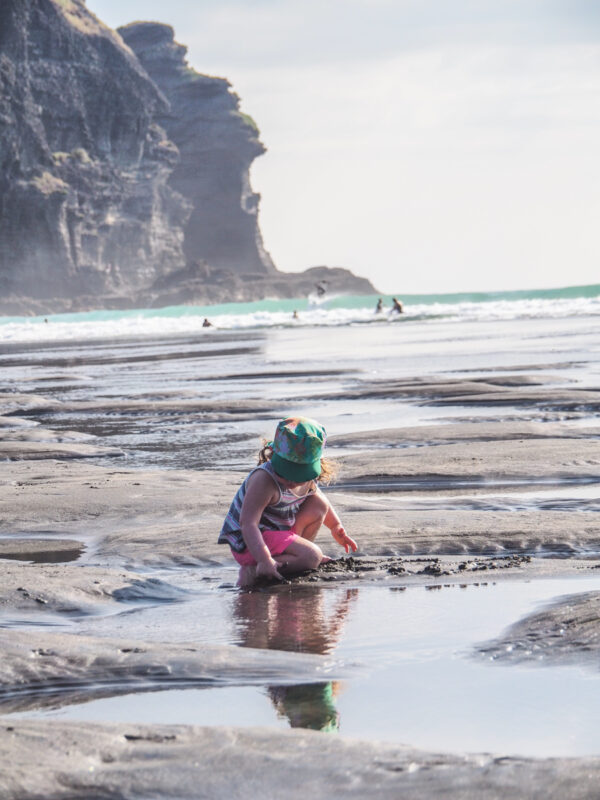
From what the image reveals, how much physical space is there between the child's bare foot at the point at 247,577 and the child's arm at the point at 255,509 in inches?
2.1

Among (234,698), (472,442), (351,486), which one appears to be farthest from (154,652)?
(472,442)

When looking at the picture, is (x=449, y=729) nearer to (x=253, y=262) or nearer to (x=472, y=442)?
(x=472, y=442)

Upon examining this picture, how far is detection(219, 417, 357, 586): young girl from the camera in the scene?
5.77m

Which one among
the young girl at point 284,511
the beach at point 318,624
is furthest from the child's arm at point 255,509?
the beach at point 318,624

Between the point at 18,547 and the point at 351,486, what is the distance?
299 cm

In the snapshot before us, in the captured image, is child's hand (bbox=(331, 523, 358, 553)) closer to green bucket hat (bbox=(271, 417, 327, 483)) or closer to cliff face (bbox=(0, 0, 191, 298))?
green bucket hat (bbox=(271, 417, 327, 483))

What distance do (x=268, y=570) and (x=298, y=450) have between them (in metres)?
0.60

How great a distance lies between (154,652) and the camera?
432 centimetres

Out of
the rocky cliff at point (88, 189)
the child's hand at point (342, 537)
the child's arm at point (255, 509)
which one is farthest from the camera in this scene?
the rocky cliff at point (88, 189)

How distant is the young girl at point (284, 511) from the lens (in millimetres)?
5770

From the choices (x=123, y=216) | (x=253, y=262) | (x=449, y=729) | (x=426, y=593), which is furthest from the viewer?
(x=253, y=262)

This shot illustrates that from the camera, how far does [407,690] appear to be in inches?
156

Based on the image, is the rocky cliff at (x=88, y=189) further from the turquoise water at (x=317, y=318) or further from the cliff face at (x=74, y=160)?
→ the turquoise water at (x=317, y=318)

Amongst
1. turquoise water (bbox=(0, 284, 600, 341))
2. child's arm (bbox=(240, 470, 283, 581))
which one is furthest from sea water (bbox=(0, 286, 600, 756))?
turquoise water (bbox=(0, 284, 600, 341))
